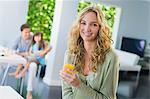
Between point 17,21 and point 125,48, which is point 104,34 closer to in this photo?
point 17,21

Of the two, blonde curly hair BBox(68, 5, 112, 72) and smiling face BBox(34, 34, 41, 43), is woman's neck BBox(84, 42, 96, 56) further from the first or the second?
smiling face BBox(34, 34, 41, 43)

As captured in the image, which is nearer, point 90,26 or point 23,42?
point 90,26

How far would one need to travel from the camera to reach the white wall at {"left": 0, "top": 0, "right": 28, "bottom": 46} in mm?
5109

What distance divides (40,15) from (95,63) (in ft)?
19.2

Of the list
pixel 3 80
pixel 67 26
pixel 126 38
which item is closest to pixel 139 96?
pixel 67 26

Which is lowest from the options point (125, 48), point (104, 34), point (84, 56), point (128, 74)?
point (128, 74)

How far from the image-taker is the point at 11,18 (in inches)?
203

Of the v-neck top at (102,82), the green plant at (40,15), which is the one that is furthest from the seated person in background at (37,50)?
the v-neck top at (102,82)

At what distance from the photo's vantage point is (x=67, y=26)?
16.3 ft

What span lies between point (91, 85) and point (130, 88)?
440cm

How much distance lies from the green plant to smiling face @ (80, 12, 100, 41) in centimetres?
573

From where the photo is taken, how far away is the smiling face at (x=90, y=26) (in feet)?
4.23

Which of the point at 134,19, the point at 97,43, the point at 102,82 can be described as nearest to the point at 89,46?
the point at 97,43

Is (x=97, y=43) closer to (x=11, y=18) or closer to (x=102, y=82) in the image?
(x=102, y=82)
